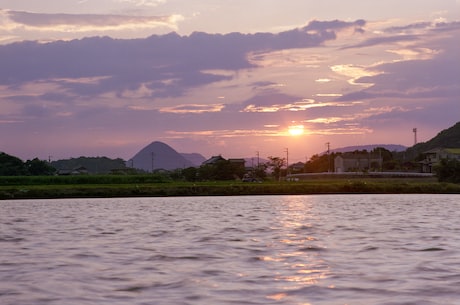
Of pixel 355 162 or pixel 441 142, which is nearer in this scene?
pixel 355 162

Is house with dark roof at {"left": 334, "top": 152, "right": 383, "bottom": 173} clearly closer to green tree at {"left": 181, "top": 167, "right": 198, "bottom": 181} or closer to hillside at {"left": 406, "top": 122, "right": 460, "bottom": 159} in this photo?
hillside at {"left": 406, "top": 122, "right": 460, "bottom": 159}

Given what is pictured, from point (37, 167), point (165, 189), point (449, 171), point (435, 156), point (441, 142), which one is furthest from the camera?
point (441, 142)

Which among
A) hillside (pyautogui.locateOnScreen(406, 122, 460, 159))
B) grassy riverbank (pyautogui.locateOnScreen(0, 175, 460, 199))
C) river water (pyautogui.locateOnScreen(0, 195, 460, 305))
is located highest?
hillside (pyautogui.locateOnScreen(406, 122, 460, 159))

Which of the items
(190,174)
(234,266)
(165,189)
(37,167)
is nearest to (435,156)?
(190,174)

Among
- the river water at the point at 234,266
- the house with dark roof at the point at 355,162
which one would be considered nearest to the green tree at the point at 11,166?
the house with dark roof at the point at 355,162

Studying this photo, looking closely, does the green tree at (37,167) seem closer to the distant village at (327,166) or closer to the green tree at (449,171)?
the distant village at (327,166)

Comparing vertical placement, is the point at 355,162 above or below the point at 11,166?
above

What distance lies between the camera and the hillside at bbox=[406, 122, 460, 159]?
459 feet

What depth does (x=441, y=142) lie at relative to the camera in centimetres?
14225

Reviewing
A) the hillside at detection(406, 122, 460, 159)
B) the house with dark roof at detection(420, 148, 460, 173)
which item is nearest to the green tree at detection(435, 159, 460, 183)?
the house with dark roof at detection(420, 148, 460, 173)

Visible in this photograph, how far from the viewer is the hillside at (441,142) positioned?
140000mm

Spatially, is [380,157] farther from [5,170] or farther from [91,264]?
[91,264]

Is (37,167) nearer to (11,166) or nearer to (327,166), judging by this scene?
(11,166)

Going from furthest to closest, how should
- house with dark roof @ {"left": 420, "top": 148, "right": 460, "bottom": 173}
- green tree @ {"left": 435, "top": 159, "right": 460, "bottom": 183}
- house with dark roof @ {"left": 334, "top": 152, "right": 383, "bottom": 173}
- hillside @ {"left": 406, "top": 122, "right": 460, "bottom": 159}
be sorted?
hillside @ {"left": 406, "top": 122, "right": 460, "bottom": 159} → house with dark roof @ {"left": 334, "top": 152, "right": 383, "bottom": 173} → house with dark roof @ {"left": 420, "top": 148, "right": 460, "bottom": 173} → green tree @ {"left": 435, "top": 159, "right": 460, "bottom": 183}
